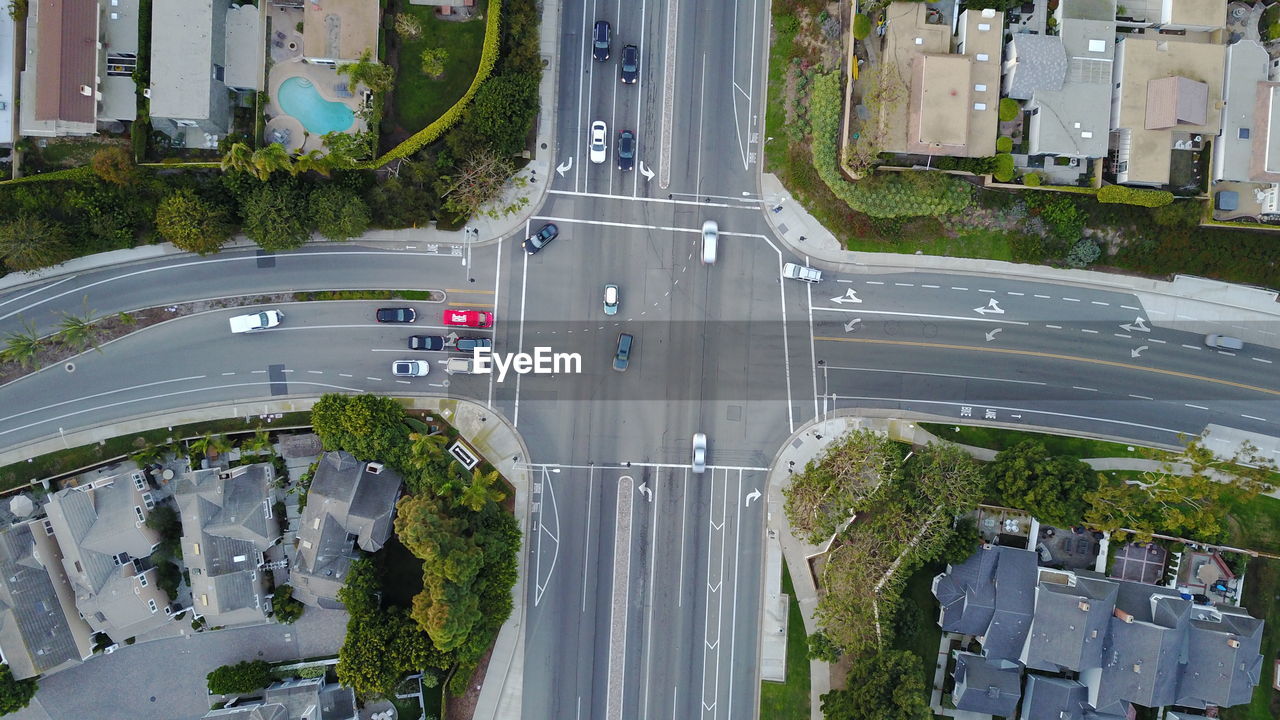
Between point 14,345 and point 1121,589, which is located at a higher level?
point 14,345

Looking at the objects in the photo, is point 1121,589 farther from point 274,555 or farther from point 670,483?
point 274,555

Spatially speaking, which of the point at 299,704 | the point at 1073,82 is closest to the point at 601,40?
the point at 1073,82

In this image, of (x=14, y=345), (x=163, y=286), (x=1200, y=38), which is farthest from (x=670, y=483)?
(x=1200, y=38)

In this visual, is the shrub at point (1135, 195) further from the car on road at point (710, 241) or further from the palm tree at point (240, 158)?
the palm tree at point (240, 158)

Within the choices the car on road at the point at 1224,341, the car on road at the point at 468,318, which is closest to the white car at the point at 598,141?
the car on road at the point at 468,318

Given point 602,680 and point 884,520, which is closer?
point 884,520

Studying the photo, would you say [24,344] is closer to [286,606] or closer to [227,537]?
[227,537]
